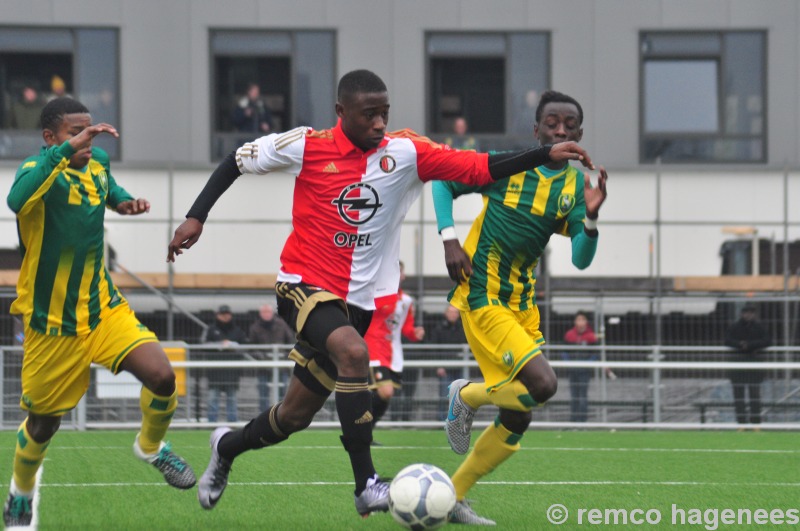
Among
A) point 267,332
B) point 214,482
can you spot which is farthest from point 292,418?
point 267,332

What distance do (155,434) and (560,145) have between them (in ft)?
8.77

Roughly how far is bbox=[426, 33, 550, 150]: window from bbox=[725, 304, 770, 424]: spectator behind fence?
591 centimetres

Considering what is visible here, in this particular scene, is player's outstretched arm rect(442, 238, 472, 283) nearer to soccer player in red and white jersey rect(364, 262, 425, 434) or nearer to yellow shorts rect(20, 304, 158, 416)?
yellow shorts rect(20, 304, 158, 416)

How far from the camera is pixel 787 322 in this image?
16359mm

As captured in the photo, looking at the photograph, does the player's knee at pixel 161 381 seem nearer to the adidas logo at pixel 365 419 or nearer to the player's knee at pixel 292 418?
the player's knee at pixel 292 418

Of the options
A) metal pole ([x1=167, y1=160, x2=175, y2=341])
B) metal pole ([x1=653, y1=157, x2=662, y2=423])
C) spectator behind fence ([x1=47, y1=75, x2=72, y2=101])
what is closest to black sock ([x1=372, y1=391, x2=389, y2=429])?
metal pole ([x1=653, y1=157, x2=662, y2=423])

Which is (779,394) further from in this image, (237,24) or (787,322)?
(237,24)

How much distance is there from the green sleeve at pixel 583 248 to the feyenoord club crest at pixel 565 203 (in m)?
0.16

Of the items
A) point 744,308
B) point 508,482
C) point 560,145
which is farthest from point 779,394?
point 560,145

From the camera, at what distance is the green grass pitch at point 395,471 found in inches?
265

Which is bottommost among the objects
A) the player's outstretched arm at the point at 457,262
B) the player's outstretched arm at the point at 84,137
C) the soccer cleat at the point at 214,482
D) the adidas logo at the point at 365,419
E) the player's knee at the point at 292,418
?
the soccer cleat at the point at 214,482

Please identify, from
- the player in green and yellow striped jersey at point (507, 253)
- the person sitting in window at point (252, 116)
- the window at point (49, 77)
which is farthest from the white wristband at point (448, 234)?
the window at point (49, 77)

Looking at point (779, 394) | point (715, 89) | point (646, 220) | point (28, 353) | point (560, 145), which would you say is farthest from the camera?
point (715, 89)

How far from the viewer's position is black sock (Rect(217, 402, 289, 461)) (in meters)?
6.59
